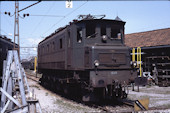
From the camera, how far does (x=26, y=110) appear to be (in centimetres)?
524

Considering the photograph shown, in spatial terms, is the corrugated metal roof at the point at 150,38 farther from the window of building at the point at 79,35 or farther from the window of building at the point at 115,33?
the window of building at the point at 79,35

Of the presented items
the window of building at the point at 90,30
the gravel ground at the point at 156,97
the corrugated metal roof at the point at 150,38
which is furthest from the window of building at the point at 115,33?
the corrugated metal roof at the point at 150,38

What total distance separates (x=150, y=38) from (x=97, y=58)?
14721mm

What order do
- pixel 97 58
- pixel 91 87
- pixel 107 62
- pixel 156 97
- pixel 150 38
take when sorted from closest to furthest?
pixel 91 87 < pixel 97 58 < pixel 107 62 < pixel 156 97 < pixel 150 38

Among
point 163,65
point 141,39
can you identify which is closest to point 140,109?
point 163,65

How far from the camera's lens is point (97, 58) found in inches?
343

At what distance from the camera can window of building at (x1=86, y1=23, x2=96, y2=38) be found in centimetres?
953

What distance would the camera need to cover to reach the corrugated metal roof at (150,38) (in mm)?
19538

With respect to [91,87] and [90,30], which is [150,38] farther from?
[91,87]

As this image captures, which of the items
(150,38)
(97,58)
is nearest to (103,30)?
(97,58)

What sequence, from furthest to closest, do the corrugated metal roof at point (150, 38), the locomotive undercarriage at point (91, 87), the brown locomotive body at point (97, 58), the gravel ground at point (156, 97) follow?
the corrugated metal roof at point (150, 38) < the gravel ground at point (156, 97) < the brown locomotive body at point (97, 58) < the locomotive undercarriage at point (91, 87)

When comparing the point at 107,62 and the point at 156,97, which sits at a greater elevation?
the point at 107,62

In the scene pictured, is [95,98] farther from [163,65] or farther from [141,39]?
[141,39]

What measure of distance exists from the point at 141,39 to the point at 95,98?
611 inches
